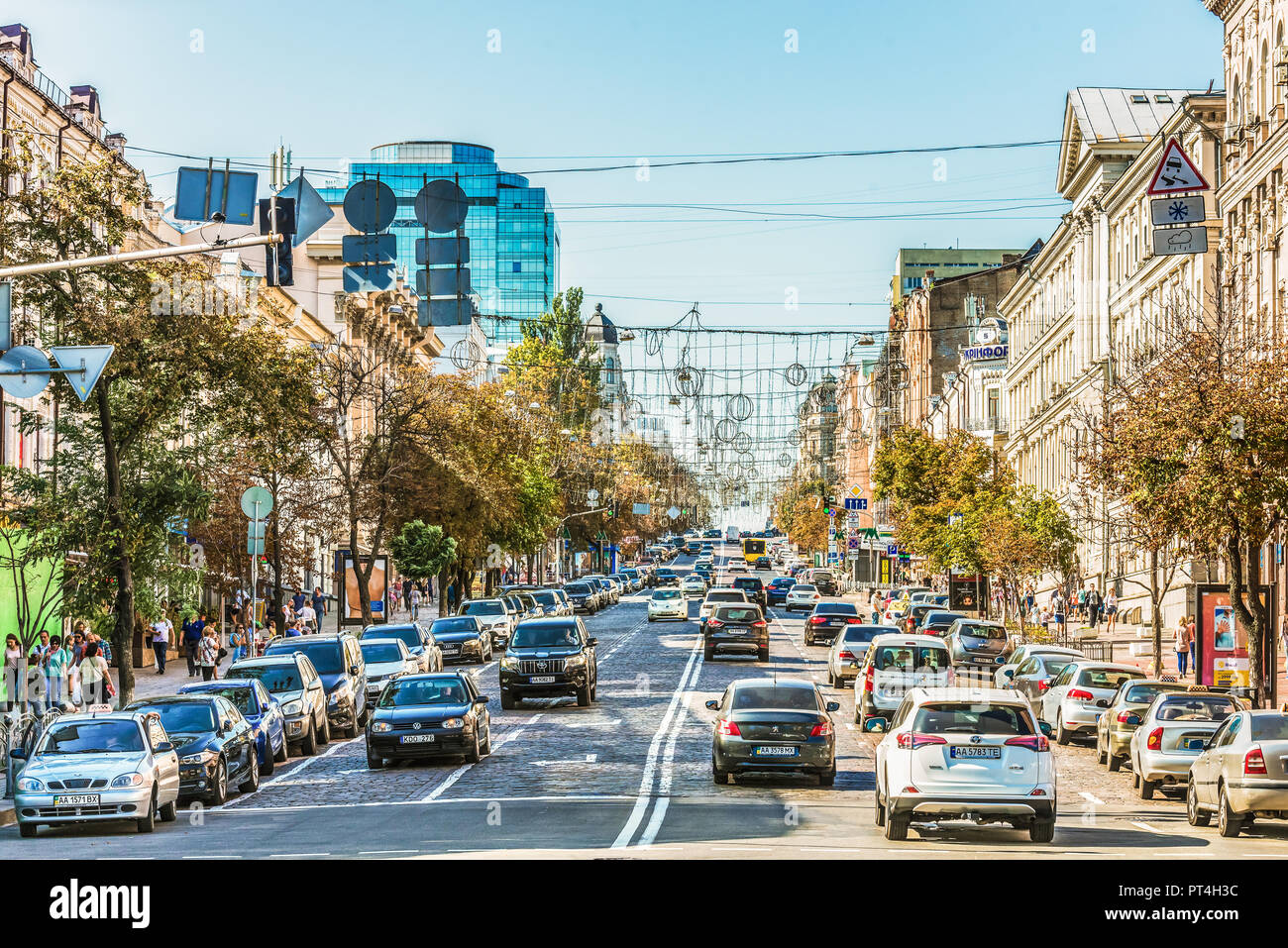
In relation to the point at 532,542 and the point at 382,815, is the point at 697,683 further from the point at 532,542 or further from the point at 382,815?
the point at 532,542

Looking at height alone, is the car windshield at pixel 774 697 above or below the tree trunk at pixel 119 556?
below

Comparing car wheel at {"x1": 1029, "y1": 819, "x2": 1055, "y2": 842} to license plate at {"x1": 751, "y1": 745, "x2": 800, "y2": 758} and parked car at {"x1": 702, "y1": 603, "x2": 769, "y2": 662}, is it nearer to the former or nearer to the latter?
license plate at {"x1": 751, "y1": 745, "x2": 800, "y2": 758}

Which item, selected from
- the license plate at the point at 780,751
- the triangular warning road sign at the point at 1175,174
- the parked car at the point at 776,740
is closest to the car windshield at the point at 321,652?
the parked car at the point at 776,740

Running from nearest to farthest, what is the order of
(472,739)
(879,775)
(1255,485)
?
(879,775) < (472,739) < (1255,485)

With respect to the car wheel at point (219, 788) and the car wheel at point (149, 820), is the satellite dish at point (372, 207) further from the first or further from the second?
the car wheel at point (219, 788)

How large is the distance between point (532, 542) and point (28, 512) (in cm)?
4823

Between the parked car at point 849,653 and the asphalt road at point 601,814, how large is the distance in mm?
6058

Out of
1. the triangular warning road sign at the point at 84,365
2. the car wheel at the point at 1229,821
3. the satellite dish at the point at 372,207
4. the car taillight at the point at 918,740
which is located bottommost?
the car wheel at the point at 1229,821

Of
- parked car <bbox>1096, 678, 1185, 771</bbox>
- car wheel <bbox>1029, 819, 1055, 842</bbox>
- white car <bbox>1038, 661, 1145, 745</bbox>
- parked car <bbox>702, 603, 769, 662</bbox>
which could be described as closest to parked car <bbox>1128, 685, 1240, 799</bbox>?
parked car <bbox>1096, 678, 1185, 771</bbox>

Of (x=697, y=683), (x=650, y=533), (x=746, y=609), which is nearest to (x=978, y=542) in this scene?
(x=746, y=609)

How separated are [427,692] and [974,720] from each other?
40.2 feet

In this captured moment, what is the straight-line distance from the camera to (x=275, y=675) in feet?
95.6

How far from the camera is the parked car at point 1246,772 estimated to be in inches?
705
